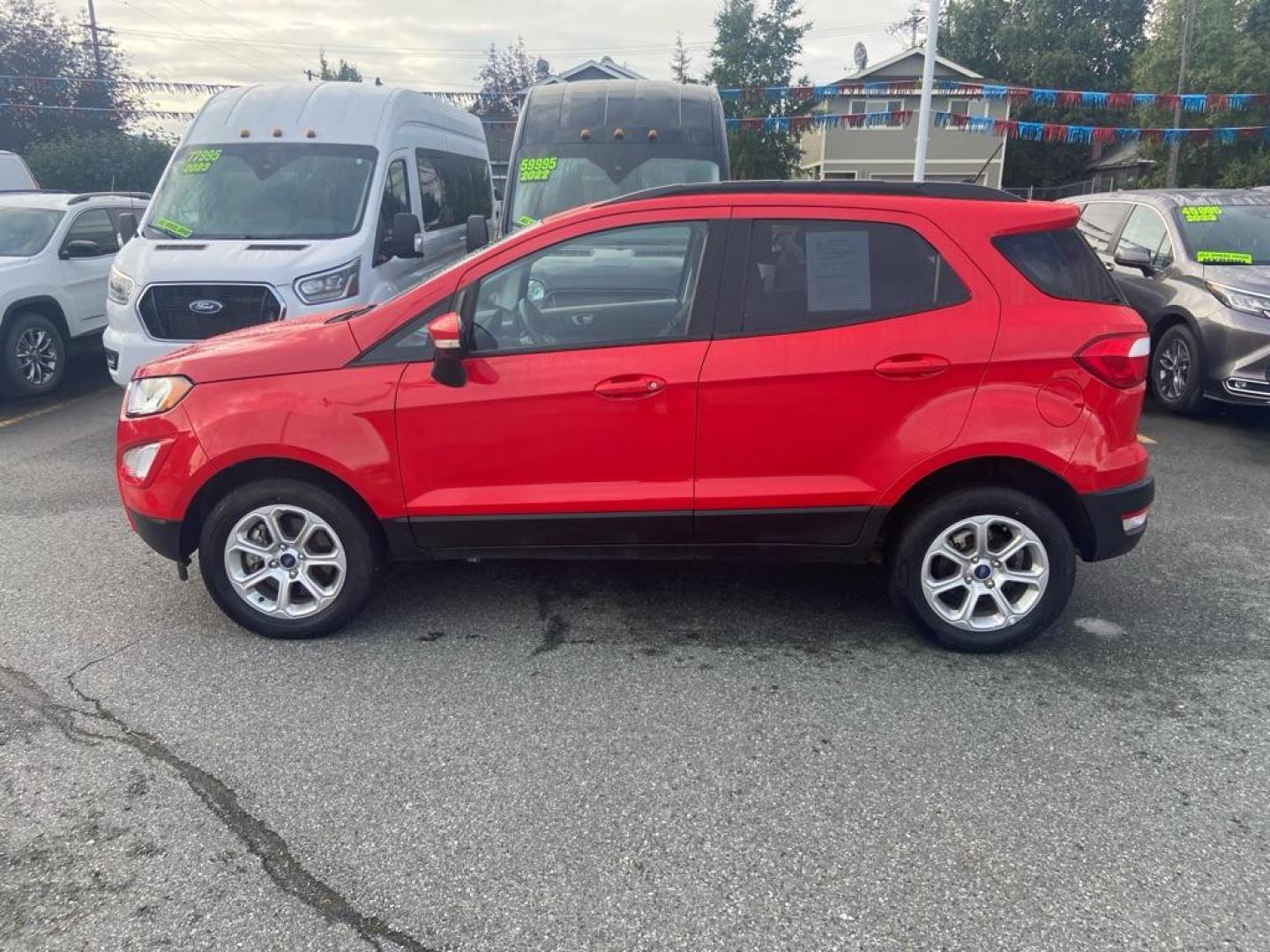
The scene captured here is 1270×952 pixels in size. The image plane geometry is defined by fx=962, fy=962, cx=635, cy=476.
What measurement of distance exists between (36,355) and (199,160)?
2801 millimetres

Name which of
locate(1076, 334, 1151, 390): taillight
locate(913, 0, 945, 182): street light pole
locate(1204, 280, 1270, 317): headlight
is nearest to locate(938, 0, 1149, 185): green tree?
locate(913, 0, 945, 182): street light pole

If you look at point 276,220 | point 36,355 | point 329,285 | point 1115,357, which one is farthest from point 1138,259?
point 36,355

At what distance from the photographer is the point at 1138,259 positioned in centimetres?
834

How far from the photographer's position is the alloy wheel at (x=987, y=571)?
384 cm

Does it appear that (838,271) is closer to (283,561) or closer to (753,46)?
(283,561)

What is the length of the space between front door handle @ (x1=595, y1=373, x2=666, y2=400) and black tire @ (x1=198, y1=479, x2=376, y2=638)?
1184mm

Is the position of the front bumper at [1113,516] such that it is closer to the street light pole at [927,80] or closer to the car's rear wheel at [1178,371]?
the car's rear wheel at [1178,371]

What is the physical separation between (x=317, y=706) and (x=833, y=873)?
77.2 inches

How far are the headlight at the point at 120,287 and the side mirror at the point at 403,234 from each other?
1.91 meters

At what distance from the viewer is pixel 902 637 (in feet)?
13.5

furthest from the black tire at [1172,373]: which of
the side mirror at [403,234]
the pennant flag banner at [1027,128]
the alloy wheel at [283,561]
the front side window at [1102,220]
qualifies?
the pennant flag banner at [1027,128]

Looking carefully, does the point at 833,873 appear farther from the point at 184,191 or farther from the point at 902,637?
the point at 184,191

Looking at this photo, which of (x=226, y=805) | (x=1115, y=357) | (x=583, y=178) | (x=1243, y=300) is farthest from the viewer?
(x=583, y=178)

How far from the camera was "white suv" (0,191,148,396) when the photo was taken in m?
8.75
